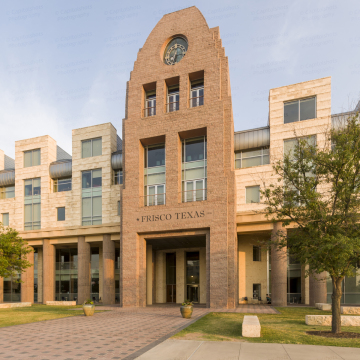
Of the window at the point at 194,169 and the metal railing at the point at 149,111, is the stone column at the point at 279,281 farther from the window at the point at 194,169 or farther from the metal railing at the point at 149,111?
the metal railing at the point at 149,111

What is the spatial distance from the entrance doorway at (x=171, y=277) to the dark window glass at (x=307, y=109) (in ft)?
64.9

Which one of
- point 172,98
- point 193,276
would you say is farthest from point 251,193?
point 172,98

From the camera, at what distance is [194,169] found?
31.2 m

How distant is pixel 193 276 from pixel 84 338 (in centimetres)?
2401

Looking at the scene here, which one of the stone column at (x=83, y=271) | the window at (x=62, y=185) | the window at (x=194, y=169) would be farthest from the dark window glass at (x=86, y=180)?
the window at (x=194, y=169)

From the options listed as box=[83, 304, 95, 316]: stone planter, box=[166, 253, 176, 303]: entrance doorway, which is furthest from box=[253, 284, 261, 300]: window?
box=[83, 304, 95, 316]: stone planter

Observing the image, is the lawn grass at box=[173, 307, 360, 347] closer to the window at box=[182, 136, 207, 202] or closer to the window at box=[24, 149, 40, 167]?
the window at box=[182, 136, 207, 202]

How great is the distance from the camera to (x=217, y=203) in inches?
1116

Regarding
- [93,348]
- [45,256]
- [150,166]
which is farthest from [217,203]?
[45,256]

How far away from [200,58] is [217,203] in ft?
43.7

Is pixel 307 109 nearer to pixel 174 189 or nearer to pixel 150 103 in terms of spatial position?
pixel 174 189

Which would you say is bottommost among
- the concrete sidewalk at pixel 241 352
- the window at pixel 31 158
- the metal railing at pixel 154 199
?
the concrete sidewalk at pixel 241 352

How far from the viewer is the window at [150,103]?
33.5 metres

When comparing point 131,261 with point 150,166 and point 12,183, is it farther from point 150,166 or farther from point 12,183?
point 12,183
